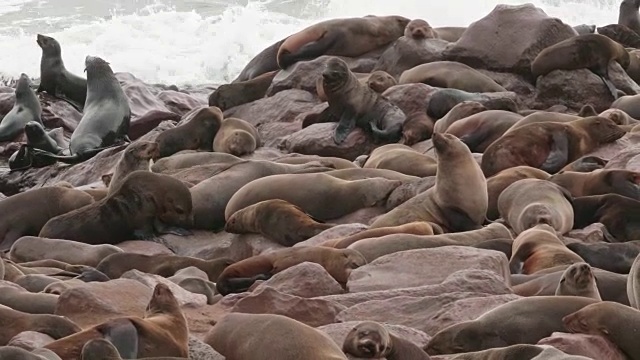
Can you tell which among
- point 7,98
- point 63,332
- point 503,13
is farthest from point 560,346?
point 7,98

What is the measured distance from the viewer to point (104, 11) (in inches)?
1471

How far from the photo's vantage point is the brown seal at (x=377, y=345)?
14.6 feet

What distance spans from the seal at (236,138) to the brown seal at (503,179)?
3.27 m

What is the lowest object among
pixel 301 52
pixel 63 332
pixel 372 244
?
pixel 301 52

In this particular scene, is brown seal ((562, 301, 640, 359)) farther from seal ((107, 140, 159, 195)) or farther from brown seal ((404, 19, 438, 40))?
brown seal ((404, 19, 438, 40))

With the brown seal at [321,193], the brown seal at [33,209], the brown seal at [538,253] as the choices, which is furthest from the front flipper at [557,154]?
the brown seal at [33,209]

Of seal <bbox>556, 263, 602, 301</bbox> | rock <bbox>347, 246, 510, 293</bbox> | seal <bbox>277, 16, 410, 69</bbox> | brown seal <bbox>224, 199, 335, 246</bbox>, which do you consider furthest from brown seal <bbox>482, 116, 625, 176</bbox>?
seal <bbox>277, 16, 410, 69</bbox>

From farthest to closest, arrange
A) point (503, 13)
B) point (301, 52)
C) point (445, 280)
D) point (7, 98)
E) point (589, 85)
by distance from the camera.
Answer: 1. point (7, 98)
2. point (301, 52)
3. point (503, 13)
4. point (589, 85)
5. point (445, 280)

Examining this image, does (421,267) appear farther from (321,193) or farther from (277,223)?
(321,193)

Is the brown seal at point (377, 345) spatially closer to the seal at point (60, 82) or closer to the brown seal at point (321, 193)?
the brown seal at point (321, 193)

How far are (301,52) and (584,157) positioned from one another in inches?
220

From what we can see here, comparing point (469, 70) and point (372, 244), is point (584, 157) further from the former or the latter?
point (469, 70)

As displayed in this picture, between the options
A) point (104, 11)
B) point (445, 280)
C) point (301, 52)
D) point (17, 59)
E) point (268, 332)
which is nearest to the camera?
point (268, 332)

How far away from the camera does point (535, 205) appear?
25.6ft
